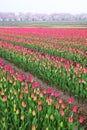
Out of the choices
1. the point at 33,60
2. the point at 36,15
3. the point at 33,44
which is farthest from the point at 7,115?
the point at 36,15

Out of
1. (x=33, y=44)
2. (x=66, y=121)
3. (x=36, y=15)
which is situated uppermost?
(x=66, y=121)

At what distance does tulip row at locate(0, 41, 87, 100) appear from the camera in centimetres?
748

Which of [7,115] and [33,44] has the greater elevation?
[7,115]

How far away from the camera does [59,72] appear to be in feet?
28.3

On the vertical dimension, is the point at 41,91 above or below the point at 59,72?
below

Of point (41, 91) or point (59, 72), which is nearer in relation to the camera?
point (41, 91)

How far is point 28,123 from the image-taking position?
470 cm

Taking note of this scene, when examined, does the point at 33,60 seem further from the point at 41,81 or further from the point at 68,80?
the point at 68,80

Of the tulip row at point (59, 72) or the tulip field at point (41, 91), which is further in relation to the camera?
the tulip row at point (59, 72)

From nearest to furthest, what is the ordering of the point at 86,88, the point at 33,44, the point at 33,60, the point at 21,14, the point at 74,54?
the point at 86,88
the point at 33,60
the point at 74,54
the point at 33,44
the point at 21,14

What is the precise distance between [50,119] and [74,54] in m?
8.18

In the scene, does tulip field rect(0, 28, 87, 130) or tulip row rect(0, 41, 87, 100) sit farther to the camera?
tulip row rect(0, 41, 87, 100)

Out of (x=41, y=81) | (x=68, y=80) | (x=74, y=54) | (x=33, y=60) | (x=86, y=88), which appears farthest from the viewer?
(x=74, y=54)

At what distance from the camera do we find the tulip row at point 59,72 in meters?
7.48
